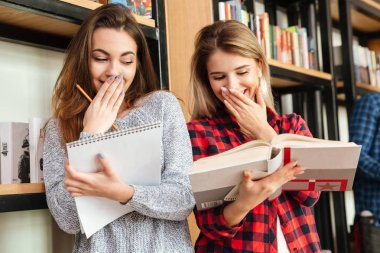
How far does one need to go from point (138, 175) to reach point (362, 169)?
1.72 metres

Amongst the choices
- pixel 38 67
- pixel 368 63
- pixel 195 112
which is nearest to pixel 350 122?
pixel 368 63

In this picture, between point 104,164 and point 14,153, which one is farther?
point 14,153

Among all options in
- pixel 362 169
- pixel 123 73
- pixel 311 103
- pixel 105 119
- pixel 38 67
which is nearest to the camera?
pixel 105 119

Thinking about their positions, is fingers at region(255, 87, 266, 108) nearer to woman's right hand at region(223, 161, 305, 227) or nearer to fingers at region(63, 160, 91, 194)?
woman's right hand at region(223, 161, 305, 227)

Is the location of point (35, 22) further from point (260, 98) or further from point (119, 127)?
point (260, 98)

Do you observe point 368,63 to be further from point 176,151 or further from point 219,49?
point 176,151

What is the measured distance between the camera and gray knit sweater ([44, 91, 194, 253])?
3.91ft

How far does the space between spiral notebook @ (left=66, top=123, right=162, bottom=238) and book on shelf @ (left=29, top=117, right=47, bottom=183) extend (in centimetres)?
40

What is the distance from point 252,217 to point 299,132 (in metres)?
0.29

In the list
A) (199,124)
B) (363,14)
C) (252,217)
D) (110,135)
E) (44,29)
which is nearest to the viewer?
(110,135)

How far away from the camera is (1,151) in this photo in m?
1.48

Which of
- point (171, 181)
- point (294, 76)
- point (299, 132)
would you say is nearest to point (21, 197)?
point (171, 181)

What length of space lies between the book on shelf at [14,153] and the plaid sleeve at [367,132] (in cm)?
169

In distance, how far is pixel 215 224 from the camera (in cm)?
126
